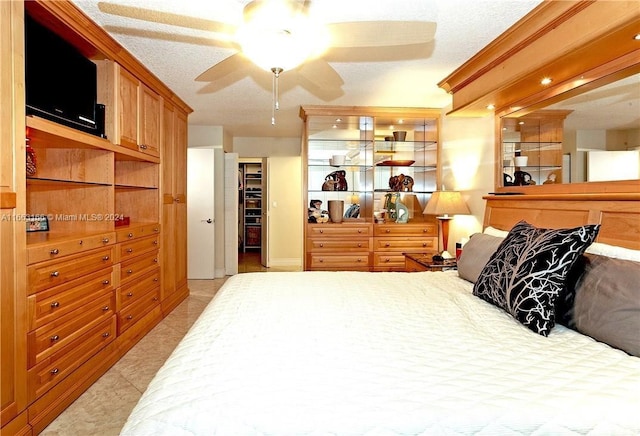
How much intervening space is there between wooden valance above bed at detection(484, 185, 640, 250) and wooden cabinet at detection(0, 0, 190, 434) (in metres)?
2.92

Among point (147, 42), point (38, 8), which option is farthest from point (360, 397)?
point (147, 42)

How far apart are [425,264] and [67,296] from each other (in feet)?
8.93

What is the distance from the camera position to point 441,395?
100 centimetres

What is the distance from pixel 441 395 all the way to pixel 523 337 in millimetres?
644

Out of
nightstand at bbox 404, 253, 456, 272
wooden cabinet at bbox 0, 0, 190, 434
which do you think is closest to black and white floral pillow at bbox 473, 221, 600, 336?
nightstand at bbox 404, 253, 456, 272

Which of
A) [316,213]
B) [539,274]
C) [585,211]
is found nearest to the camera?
[539,274]

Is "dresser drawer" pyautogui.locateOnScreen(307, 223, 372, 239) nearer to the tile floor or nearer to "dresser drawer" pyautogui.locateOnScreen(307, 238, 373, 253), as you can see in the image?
"dresser drawer" pyautogui.locateOnScreen(307, 238, 373, 253)

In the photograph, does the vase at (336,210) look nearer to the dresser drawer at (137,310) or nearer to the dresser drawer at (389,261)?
the dresser drawer at (389,261)

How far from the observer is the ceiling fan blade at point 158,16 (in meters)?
1.73

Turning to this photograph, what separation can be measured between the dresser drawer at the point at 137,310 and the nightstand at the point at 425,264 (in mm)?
2594

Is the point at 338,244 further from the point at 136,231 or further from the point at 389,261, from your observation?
the point at 136,231

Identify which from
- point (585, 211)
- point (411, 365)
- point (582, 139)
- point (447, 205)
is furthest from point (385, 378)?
point (447, 205)

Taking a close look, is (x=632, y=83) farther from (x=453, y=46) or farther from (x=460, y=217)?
(x=460, y=217)

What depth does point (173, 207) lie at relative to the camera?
13.9 ft
